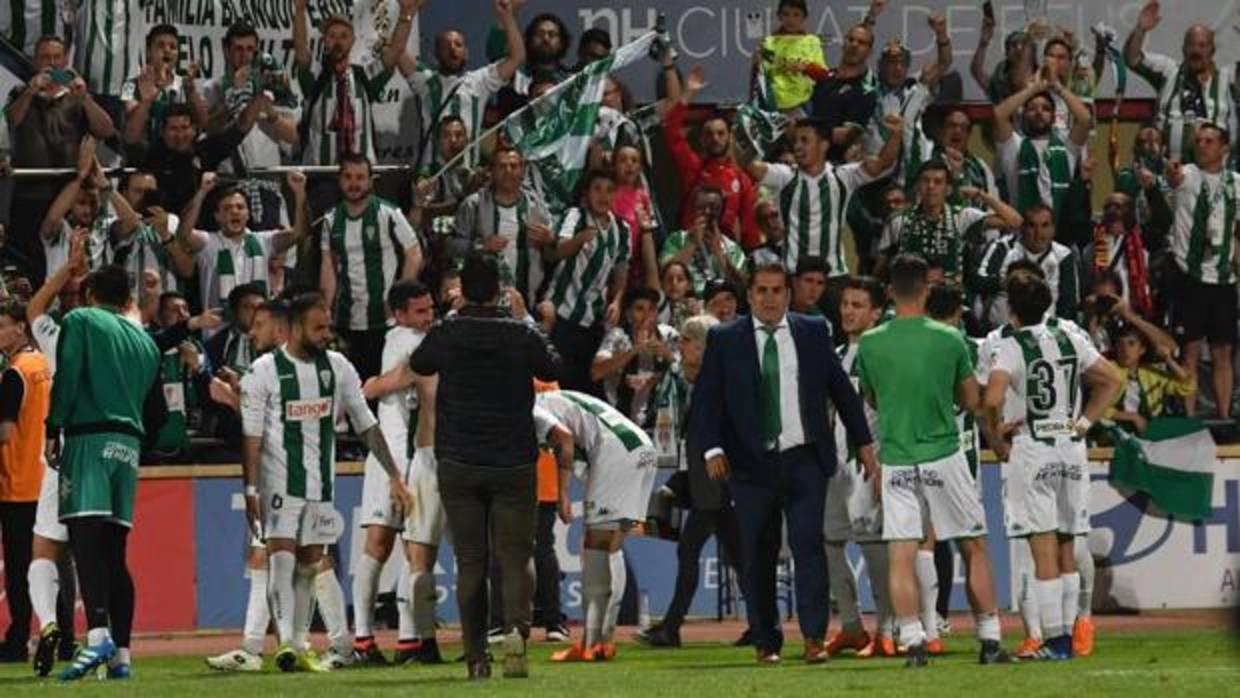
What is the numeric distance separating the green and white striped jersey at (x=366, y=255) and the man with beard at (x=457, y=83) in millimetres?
1737

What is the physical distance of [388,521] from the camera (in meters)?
19.4

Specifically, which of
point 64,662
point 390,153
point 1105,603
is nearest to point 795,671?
point 64,662

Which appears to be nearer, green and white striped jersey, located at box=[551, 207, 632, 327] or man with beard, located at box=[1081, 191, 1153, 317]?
green and white striped jersey, located at box=[551, 207, 632, 327]

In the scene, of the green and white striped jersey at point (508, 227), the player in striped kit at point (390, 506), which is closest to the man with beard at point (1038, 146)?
the green and white striped jersey at point (508, 227)

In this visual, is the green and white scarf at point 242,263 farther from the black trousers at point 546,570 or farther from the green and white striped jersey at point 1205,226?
the green and white striped jersey at point 1205,226

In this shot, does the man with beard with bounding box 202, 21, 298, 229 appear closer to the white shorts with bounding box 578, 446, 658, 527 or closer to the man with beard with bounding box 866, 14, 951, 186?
the man with beard with bounding box 866, 14, 951, 186

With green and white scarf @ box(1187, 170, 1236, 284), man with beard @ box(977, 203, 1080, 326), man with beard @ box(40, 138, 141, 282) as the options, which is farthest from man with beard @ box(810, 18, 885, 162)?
man with beard @ box(40, 138, 141, 282)

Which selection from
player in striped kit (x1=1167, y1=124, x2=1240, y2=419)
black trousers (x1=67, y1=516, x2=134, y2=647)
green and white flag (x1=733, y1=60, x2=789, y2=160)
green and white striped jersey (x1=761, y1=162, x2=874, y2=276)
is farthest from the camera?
player in striped kit (x1=1167, y1=124, x2=1240, y2=419)

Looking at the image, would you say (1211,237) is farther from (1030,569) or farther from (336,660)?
(336,660)

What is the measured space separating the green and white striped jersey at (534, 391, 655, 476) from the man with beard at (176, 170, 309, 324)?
535 cm

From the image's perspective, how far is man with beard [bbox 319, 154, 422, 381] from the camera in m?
24.1

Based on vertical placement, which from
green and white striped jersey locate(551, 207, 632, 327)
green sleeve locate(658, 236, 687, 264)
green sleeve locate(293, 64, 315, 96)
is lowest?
green and white striped jersey locate(551, 207, 632, 327)

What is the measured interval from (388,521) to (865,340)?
10.9 ft

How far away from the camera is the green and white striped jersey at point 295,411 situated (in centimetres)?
1884
